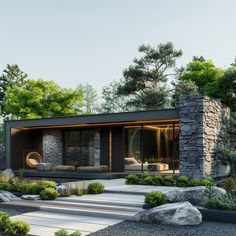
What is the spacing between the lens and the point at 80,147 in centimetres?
1633

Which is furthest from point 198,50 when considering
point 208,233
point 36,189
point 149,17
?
point 208,233

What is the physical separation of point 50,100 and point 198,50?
1494 centimetres

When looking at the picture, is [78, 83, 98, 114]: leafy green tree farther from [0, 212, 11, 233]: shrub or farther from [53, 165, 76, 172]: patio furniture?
[0, 212, 11, 233]: shrub

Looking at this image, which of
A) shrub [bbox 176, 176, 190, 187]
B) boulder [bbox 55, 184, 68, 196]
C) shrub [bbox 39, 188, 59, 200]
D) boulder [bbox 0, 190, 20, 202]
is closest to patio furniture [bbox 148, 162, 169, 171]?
shrub [bbox 176, 176, 190, 187]

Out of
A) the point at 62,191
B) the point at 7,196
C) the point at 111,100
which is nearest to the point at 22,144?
the point at 7,196

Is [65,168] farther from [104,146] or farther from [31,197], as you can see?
[31,197]

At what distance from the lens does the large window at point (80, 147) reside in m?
15.9

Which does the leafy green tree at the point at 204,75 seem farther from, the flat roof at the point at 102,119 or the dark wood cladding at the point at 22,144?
the dark wood cladding at the point at 22,144

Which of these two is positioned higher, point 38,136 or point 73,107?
point 73,107

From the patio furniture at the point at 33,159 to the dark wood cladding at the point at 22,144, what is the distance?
290 mm

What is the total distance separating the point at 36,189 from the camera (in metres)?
9.35

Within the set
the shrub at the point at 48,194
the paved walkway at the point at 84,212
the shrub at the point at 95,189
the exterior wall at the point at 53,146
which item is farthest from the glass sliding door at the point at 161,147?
the shrub at the point at 48,194

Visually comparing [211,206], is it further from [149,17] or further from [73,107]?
[73,107]

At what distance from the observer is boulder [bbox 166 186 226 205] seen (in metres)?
7.42
